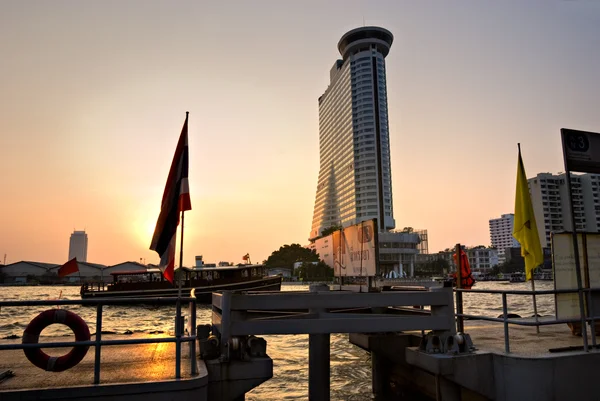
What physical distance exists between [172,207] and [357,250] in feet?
29.5

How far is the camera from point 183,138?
22.7ft

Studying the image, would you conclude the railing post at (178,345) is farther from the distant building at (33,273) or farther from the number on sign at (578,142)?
the distant building at (33,273)

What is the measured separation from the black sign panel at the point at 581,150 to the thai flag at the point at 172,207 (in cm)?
661

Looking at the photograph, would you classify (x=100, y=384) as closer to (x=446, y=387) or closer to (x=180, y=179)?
(x=180, y=179)

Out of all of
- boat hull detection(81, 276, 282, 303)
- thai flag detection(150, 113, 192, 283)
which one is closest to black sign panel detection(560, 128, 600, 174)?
thai flag detection(150, 113, 192, 283)

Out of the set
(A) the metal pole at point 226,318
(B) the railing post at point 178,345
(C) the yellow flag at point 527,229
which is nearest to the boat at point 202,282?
(C) the yellow flag at point 527,229

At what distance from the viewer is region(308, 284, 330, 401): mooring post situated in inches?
325

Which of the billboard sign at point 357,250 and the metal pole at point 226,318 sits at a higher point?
the billboard sign at point 357,250

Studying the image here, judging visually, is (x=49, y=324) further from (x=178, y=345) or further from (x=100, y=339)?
(x=178, y=345)

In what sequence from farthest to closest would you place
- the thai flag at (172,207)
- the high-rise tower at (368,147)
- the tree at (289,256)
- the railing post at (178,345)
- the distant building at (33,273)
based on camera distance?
the high-rise tower at (368,147) < the tree at (289,256) < the distant building at (33,273) < the thai flag at (172,207) < the railing post at (178,345)

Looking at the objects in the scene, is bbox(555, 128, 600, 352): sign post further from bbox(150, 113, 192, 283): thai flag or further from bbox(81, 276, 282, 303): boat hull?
bbox(81, 276, 282, 303): boat hull

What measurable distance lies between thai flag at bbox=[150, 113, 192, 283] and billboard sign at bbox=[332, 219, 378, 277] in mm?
7551

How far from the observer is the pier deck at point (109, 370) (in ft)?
17.4

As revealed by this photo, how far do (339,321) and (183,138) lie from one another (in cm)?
377
